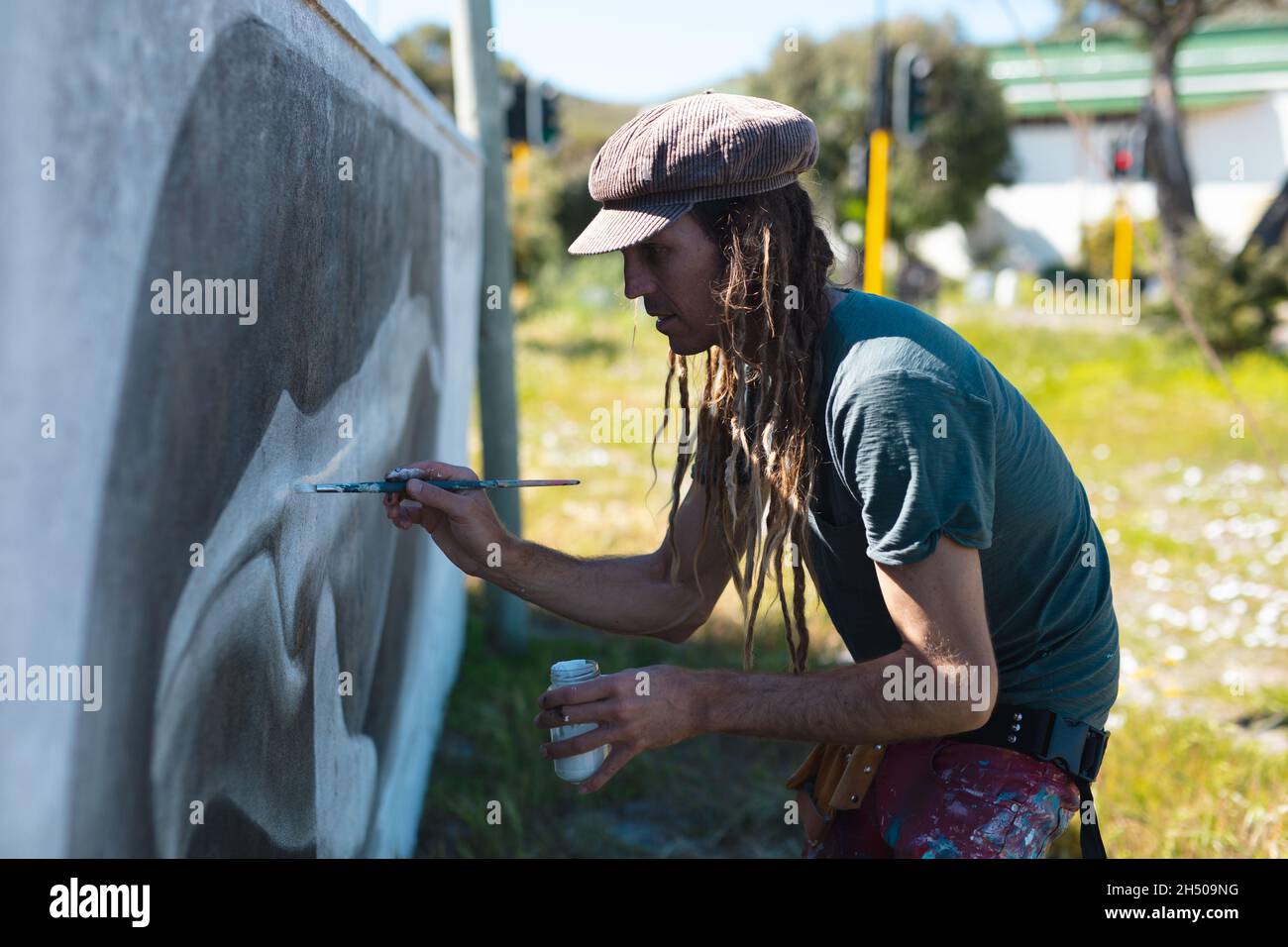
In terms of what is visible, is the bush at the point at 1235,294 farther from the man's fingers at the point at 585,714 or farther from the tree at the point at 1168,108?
the man's fingers at the point at 585,714

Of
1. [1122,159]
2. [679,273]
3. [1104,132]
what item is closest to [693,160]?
[679,273]

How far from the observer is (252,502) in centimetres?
181

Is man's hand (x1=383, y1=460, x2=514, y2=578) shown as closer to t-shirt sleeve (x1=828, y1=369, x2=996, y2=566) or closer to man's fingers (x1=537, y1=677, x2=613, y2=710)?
man's fingers (x1=537, y1=677, x2=613, y2=710)

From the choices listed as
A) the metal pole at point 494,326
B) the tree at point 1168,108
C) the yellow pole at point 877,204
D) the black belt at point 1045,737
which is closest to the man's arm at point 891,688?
the black belt at point 1045,737

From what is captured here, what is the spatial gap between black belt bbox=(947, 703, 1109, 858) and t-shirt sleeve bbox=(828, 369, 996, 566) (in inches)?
20.0

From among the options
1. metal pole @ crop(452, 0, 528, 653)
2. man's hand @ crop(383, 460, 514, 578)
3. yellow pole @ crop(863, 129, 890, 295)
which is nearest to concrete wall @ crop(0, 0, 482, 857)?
man's hand @ crop(383, 460, 514, 578)

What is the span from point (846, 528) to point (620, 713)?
1.78 feet

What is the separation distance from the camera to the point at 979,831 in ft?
7.16

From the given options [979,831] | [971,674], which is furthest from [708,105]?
[979,831]

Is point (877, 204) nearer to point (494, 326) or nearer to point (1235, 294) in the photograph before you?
point (1235, 294)

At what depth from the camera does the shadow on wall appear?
1.32m

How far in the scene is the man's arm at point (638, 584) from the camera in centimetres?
253

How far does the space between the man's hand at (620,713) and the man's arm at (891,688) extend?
47 millimetres

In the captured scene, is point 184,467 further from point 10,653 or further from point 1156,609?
point 1156,609
